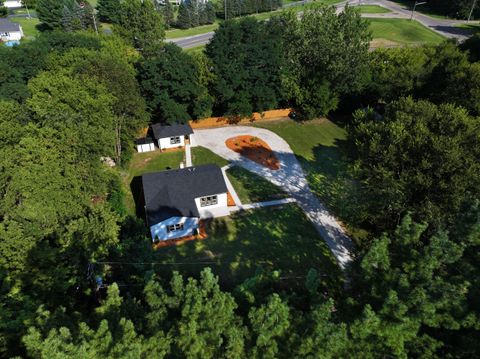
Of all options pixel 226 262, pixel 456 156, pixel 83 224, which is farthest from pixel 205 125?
pixel 456 156

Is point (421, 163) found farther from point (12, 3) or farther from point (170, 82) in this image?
point (12, 3)

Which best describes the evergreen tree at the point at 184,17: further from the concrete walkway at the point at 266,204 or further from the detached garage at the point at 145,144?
the concrete walkway at the point at 266,204

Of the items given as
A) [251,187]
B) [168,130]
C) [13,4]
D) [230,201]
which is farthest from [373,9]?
[13,4]

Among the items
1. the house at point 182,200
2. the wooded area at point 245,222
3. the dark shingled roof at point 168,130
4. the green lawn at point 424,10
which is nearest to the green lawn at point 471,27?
the green lawn at point 424,10

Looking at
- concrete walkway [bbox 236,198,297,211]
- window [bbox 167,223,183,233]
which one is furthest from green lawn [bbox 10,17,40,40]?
concrete walkway [bbox 236,198,297,211]

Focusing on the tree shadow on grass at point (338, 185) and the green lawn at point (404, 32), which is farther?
the green lawn at point (404, 32)

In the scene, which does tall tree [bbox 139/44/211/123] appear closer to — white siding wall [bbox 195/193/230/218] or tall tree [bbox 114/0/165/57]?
white siding wall [bbox 195/193/230/218]
